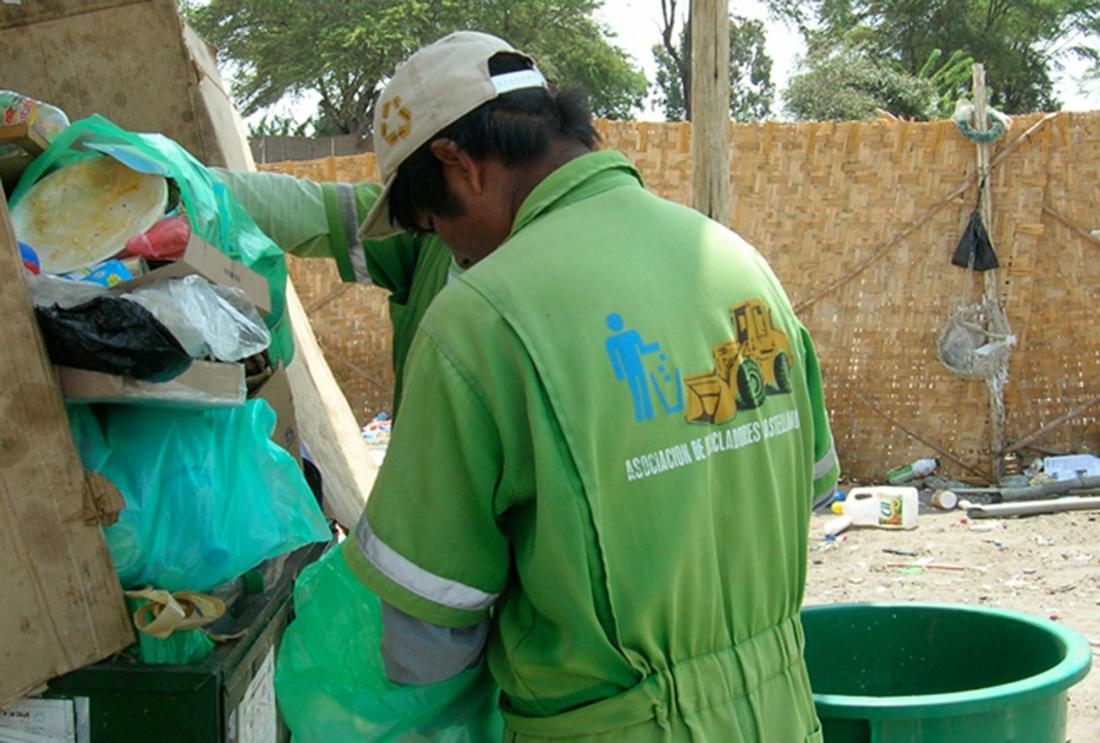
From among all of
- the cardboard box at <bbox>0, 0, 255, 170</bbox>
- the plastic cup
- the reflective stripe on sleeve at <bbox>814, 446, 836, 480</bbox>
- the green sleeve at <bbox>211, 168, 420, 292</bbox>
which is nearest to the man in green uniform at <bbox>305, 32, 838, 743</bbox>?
the reflective stripe on sleeve at <bbox>814, 446, 836, 480</bbox>

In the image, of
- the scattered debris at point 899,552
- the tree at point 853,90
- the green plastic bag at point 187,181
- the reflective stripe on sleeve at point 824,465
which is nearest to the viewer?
the reflective stripe on sleeve at point 824,465

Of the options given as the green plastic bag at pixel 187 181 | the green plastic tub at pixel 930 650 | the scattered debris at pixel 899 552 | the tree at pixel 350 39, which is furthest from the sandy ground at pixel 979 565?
the tree at pixel 350 39

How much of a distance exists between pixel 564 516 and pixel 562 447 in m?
0.08

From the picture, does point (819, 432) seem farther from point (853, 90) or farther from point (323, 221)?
point (853, 90)

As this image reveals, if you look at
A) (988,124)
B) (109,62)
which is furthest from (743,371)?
(988,124)

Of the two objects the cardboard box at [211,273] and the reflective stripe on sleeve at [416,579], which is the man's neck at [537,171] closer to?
the reflective stripe on sleeve at [416,579]

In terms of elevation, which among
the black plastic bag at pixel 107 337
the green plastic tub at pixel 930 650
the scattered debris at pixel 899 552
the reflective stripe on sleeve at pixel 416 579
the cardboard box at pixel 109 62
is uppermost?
the cardboard box at pixel 109 62

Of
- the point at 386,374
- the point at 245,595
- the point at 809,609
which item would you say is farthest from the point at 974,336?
the point at 245,595

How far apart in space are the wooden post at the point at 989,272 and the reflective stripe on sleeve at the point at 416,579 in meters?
6.83

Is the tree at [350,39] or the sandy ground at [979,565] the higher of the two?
the tree at [350,39]

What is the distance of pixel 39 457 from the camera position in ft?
5.21

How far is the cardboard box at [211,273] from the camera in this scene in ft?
5.79

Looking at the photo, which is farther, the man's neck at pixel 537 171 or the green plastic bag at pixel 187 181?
the green plastic bag at pixel 187 181

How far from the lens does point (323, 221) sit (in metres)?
2.50
